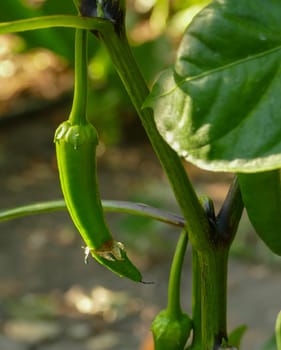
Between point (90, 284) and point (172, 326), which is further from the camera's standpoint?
point (90, 284)

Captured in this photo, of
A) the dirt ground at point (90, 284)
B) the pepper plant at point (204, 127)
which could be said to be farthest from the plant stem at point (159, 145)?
the dirt ground at point (90, 284)

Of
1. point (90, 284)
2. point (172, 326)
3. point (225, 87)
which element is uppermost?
point (225, 87)

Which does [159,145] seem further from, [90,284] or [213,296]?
[90,284]

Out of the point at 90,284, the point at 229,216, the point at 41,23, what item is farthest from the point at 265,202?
the point at 90,284

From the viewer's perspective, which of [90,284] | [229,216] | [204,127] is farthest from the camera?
[90,284]

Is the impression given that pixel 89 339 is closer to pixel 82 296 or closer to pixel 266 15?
pixel 82 296

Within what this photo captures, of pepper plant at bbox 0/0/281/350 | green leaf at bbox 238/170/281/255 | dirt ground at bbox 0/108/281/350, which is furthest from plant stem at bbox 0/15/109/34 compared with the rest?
dirt ground at bbox 0/108/281/350
